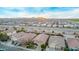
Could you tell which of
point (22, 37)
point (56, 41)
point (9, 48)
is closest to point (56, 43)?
point (56, 41)

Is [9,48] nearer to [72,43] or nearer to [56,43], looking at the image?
[56,43]

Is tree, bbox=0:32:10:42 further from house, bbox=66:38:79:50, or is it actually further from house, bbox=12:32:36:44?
house, bbox=66:38:79:50

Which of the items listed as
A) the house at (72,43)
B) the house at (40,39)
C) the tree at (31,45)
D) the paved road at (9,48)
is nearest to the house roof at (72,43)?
the house at (72,43)

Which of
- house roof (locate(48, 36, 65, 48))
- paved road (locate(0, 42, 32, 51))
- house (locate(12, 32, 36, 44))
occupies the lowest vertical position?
paved road (locate(0, 42, 32, 51))

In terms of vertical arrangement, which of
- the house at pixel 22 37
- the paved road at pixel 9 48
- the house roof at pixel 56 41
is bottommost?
the paved road at pixel 9 48

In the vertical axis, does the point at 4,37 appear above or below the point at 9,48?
above

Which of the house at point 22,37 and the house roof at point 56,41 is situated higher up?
the house at point 22,37

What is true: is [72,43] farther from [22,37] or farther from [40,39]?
[22,37]

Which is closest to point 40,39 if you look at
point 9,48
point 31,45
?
point 31,45

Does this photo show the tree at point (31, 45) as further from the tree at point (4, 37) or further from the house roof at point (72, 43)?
the house roof at point (72, 43)

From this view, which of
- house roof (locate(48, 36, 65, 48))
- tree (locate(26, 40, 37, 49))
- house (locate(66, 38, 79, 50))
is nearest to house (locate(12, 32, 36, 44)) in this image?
tree (locate(26, 40, 37, 49))
